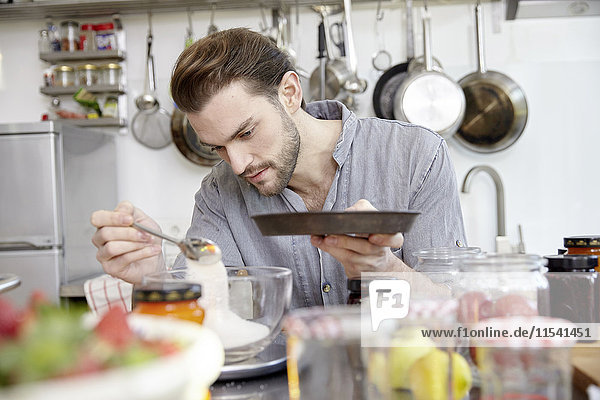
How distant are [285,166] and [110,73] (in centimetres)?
167

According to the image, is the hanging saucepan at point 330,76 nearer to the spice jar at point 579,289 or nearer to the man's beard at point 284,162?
the man's beard at point 284,162

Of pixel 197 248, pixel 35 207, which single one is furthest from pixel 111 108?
pixel 197 248

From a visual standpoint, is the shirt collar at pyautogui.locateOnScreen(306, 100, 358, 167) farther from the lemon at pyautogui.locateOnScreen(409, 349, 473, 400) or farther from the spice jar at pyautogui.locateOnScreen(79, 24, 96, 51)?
the spice jar at pyautogui.locateOnScreen(79, 24, 96, 51)

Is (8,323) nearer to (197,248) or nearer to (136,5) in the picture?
(197,248)

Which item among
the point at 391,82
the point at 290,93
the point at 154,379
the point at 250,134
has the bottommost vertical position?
the point at 154,379

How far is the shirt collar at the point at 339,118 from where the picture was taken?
57.8 inches

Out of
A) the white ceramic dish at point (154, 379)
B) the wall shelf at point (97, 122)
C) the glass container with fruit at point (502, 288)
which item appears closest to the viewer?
the white ceramic dish at point (154, 379)

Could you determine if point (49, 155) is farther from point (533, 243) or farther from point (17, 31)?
point (533, 243)

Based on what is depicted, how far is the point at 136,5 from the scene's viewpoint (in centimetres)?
273

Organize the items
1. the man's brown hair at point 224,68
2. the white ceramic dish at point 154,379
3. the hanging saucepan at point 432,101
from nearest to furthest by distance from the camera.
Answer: the white ceramic dish at point 154,379, the man's brown hair at point 224,68, the hanging saucepan at point 432,101

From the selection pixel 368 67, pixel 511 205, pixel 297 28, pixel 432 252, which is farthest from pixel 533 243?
pixel 432 252

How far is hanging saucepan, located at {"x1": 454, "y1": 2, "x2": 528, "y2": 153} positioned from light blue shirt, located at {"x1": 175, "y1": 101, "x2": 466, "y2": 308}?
4.00 feet

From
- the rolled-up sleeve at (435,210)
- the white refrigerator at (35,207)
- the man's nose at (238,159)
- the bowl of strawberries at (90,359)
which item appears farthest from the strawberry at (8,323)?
the white refrigerator at (35,207)

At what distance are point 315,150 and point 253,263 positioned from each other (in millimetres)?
313
